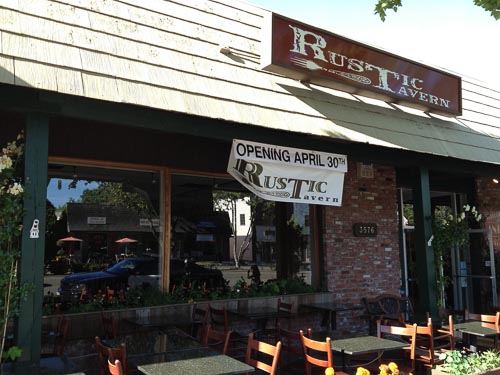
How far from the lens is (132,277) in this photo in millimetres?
6879

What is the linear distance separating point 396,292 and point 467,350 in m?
2.77

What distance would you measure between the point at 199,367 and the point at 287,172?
3120 millimetres

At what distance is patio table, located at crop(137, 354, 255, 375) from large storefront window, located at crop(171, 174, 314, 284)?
137 inches

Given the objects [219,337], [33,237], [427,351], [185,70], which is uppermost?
[185,70]

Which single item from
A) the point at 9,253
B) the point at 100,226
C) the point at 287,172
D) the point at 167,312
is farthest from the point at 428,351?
the point at 100,226

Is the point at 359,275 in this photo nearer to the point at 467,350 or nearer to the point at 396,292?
the point at 396,292

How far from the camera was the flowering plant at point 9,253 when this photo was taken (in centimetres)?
387

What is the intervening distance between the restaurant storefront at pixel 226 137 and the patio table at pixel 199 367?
1.22 metres

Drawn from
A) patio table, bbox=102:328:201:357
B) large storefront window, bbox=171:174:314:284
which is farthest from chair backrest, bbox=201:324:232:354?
large storefront window, bbox=171:174:314:284

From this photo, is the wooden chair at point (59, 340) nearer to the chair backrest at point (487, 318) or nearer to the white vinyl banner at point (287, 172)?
the white vinyl banner at point (287, 172)

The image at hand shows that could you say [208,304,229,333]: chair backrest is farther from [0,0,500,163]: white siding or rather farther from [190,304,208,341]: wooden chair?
[0,0,500,163]: white siding

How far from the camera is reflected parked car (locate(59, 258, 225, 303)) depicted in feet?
21.1

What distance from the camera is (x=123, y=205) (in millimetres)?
7086

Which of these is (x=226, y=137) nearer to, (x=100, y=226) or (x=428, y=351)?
(x=100, y=226)
